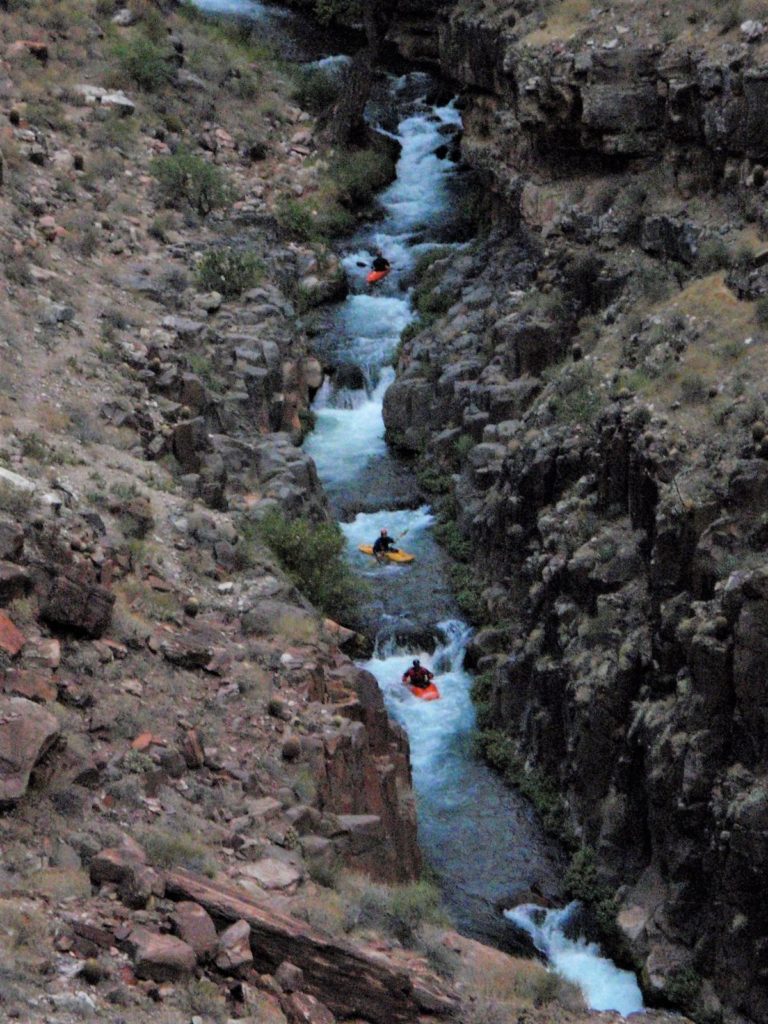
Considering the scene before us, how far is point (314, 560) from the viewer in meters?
26.4

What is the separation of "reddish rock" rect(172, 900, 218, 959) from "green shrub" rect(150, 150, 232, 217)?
2461 centimetres

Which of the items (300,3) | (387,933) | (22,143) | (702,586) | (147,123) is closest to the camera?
(387,933)

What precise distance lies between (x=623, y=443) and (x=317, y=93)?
2233 cm

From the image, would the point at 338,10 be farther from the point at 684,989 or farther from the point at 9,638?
the point at 9,638

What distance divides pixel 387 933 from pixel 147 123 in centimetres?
2650

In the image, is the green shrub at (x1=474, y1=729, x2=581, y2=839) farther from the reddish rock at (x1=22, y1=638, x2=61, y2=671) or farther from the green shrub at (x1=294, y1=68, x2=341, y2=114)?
the green shrub at (x1=294, y1=68, x2=341, y2=114)

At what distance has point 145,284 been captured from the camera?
3172cm

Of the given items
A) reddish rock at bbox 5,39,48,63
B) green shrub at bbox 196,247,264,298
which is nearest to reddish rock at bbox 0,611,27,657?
green shrub at bbox 196,247,264,298

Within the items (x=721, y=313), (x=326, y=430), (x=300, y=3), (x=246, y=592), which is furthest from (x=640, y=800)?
(x=300, y=3)

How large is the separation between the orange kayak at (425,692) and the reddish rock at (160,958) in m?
13.5

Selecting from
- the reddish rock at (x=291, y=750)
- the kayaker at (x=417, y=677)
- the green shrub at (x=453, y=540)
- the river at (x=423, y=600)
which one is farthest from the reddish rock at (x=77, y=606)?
the green shrub at (x=453, y=540)

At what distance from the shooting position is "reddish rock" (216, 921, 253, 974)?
529 inches

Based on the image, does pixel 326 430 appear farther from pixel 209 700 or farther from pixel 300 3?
pixel 300 3

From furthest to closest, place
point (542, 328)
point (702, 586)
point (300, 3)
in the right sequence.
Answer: point (300, 3), point (542, 328), point (702, 586)
